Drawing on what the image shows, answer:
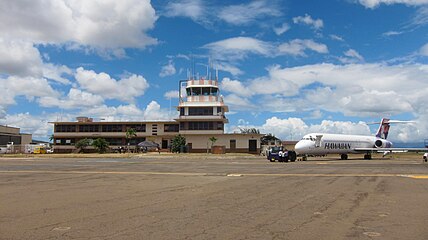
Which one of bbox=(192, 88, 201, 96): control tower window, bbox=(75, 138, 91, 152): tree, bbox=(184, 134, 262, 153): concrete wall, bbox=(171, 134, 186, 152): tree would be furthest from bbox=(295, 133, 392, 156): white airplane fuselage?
bbox=(75, 138, 91, 152): tree

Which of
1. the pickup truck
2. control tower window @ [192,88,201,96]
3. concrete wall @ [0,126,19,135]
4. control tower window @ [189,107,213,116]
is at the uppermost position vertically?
control tower window @ [192,88,201,96]

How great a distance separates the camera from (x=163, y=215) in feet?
29.6

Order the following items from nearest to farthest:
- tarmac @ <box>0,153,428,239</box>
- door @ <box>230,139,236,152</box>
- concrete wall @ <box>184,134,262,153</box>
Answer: tarmac @ <box>0,153,428,239</box>
concrete wall @ <box>184,134,262,153</box>
door @ <box>230,139,236,152</box>

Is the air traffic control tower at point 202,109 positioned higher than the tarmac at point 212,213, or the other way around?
the air traffic control tower at point 202,109

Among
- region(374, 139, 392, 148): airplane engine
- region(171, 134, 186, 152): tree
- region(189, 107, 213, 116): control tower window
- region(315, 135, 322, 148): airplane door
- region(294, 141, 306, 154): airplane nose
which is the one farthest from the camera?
region(189, 107, 213, 116): control tower window

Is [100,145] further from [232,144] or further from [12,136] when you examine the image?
[12,136]

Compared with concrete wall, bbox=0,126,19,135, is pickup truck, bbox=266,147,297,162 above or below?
below

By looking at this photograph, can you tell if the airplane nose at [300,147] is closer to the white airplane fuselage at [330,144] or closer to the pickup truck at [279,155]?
the white airplane fuselage at [330,144]

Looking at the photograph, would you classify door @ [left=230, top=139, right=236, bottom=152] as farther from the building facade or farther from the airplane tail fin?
the building facade

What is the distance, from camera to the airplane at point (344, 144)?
4694cm

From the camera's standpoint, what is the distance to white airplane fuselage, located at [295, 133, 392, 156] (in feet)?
154

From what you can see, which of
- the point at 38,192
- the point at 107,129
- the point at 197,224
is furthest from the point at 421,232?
the point at 107,129

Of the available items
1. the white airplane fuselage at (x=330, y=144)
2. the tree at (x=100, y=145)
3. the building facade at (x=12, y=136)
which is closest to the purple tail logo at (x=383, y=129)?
the white airplane fuselage at (x=330, y=144)

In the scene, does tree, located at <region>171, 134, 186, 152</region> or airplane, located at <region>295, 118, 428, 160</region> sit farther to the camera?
tree, located at <region>171, 134, 186, 152</region>
